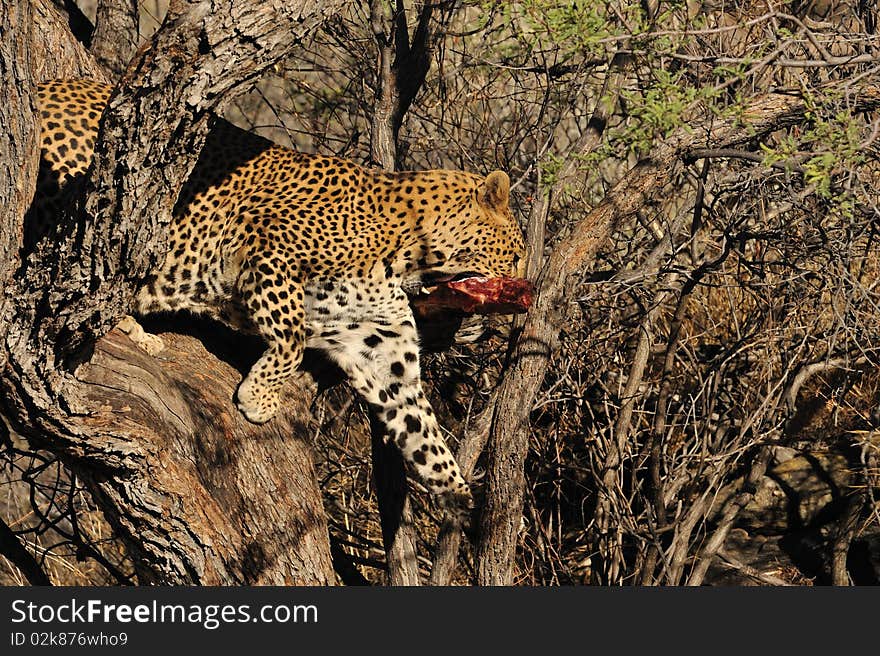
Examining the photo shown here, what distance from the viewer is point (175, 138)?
403 centimetres

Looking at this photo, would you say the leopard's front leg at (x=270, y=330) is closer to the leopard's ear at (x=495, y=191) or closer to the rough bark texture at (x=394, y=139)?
the rough bark texture at (x=394, y=139)

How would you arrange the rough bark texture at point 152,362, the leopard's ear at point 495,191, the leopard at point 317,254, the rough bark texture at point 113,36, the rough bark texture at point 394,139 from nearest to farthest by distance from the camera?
the rough bark texture at point 152,362
the leopard at point 317,254
the leopard's ear at point 495,191
the rough bark texture at point 394,139
the rough bark texture at point 113,36

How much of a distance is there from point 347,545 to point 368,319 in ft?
9.09

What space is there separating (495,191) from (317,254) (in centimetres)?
112

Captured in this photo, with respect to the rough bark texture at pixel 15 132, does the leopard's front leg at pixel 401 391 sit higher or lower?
lower

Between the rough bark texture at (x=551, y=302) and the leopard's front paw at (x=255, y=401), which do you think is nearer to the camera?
the leopard's front paw at (x=255, y=401)

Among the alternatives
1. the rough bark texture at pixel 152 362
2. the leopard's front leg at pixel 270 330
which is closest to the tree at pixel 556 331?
the rough bark texture at pixel 152 362

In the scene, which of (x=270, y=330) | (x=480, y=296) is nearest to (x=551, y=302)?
(x=480, y=296)

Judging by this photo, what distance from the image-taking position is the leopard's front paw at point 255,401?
18.5 ft

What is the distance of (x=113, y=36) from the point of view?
25.2 ft

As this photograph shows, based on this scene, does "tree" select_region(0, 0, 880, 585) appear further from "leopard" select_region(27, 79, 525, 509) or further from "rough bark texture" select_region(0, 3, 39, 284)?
"leopard" select_region(27, 79, 525, 509)

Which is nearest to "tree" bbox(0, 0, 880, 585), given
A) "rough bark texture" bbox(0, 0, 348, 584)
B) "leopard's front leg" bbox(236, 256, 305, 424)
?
"rough bark texture" bbox(0, 0, 348, 584)

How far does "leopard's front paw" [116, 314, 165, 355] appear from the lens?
561 centimetres

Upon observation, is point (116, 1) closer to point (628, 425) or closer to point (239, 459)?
point (239, 459)
